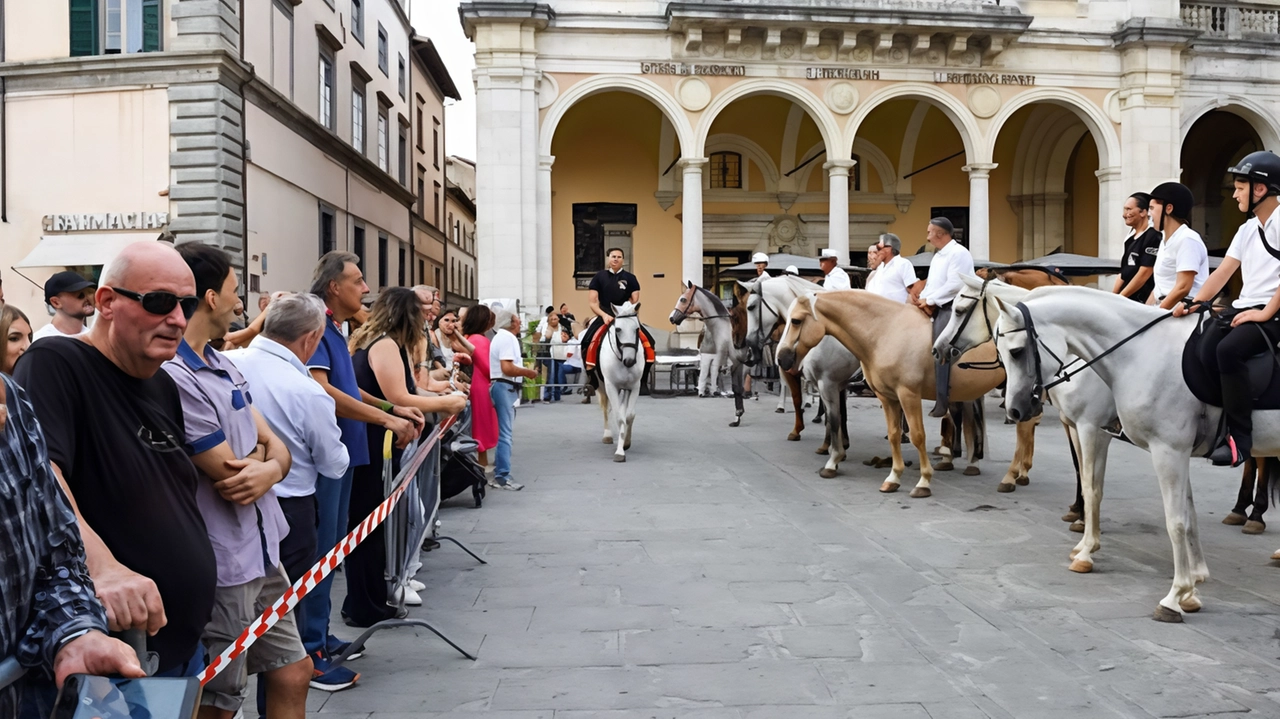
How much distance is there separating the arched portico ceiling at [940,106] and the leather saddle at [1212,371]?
62.5ft

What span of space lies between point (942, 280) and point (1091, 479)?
11.1 ft

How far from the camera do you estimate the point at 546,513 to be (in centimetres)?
835

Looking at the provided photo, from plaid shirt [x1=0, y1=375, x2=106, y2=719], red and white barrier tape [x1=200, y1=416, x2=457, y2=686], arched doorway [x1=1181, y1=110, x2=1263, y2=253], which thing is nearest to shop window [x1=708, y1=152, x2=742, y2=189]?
arched doorway [x1=1181, y1=110, x2=1263, y2=253]

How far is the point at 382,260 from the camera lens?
33.6 m

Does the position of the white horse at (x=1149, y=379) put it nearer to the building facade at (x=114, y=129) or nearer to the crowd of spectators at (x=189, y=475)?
the crowd of spectators at (x=189, y=475)

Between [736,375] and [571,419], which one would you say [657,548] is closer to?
[736,375]

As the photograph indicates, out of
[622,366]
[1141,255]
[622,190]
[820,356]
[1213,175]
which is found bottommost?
[622,366]

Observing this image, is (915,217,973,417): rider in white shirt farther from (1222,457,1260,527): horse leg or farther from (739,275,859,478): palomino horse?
(1222,457,1260,527): horse leg

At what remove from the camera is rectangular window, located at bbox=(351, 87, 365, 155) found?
2989 cm

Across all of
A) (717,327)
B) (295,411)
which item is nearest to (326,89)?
(717,327)

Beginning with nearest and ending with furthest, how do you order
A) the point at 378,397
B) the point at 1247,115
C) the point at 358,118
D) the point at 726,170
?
the point at 378,397, the point at 1247,115, the point at 726,170, the point at 358,118

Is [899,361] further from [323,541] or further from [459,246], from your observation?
[459,246]

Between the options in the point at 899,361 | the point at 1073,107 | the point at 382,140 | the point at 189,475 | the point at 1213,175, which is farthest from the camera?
the point at 382,140

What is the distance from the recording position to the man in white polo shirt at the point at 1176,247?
6.50 metres
